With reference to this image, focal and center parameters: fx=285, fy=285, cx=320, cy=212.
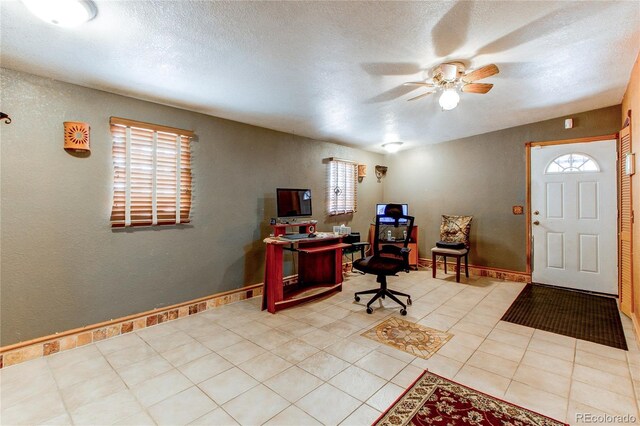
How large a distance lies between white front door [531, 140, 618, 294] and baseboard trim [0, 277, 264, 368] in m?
4.66

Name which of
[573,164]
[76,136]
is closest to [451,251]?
[573,164]

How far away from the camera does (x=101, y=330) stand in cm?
277

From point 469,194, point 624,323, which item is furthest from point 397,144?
point 624,323

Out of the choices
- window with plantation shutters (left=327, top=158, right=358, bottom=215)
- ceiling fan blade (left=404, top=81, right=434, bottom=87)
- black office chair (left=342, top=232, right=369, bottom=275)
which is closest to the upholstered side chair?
black office chair (left=342, top=232, right=369, bottom=275)

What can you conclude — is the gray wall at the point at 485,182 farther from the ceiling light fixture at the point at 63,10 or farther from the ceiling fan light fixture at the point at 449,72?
the ceiling light fixture at the point at 63,10

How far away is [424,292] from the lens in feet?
13.4

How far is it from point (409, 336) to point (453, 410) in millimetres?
997

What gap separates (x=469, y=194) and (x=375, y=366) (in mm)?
3965

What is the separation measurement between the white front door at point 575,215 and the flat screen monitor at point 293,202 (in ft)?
11.5

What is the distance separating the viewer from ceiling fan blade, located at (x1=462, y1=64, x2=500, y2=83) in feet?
7.37

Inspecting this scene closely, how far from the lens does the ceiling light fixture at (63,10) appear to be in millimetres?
1592

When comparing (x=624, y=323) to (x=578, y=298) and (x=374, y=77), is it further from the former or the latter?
(x=374, y=77)

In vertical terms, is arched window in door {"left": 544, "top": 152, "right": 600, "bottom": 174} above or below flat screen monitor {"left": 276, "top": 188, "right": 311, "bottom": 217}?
above

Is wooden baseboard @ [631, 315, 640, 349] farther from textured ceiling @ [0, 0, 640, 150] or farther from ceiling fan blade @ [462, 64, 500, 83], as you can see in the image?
ceiling fan blade @ [462, 64, 500, 83]
